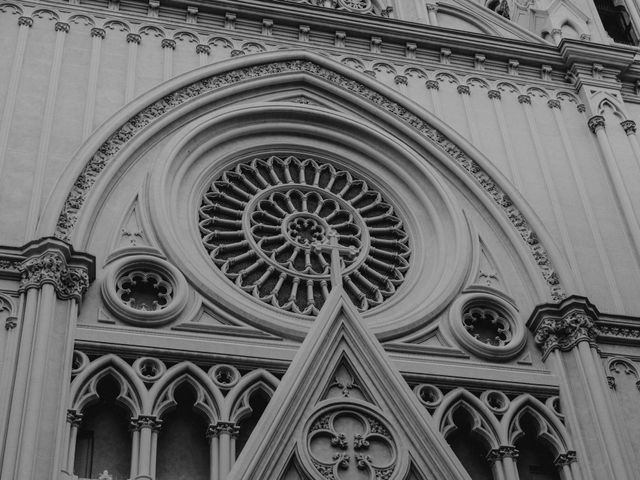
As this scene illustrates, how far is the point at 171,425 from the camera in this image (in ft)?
53.2

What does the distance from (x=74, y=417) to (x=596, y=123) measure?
11456 millimetres

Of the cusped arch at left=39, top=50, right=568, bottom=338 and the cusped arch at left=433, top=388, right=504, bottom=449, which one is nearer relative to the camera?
the cusped arch at left=433, top=388, right=504, bottom=449

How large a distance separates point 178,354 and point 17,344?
2220 mm

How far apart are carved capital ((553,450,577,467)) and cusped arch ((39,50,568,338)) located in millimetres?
2815

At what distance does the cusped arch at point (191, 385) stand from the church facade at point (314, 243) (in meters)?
0.04

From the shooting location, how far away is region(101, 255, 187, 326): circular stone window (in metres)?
16.9

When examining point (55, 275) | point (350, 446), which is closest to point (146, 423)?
point (55, 275)

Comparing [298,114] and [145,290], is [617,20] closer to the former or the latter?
[298,114]

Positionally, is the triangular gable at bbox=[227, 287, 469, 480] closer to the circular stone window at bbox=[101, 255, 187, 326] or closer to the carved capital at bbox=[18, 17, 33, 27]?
the circular stone window at bbox=[101, 255, 187, 326]

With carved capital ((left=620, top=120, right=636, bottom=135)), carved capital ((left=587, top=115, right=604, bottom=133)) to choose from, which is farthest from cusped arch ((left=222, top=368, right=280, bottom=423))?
carved capital ((left=620, top=120, right=636, bottom=135))

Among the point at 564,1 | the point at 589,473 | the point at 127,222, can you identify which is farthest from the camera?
the point at 564,1

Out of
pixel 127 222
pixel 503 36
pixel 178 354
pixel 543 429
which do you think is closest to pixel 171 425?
pixel 178 354

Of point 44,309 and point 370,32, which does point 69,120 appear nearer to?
point 44,309

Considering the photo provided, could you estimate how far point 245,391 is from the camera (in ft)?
54.0
